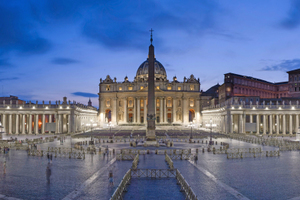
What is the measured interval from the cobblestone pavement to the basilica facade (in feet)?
318

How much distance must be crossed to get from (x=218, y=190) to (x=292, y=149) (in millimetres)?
29494

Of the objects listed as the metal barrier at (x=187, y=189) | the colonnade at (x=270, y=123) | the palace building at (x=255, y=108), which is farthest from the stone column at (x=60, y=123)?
the metal barrier at (x=187, y=189)

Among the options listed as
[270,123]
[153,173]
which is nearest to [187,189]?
[153,173]

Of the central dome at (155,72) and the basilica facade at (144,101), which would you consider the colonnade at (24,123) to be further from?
the central dome at (155,72)

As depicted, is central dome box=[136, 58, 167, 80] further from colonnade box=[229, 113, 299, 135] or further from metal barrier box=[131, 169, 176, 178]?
metal barrier box=[131, 169, 176, 178]

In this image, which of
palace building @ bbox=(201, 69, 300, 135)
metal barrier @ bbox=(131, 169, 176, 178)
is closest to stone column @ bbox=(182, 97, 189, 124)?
palace building @ bbox=(201, 69, 300, 135)

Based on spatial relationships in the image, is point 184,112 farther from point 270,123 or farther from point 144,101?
point 270,123

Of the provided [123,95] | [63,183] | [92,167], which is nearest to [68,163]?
[92,167]

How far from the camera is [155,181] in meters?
21.3

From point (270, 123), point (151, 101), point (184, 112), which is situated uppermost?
point (151, 101)

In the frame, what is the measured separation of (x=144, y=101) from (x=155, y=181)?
107 m

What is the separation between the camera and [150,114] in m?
43.0

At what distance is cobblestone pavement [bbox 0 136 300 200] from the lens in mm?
18094

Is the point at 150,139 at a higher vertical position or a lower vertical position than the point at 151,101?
lower
